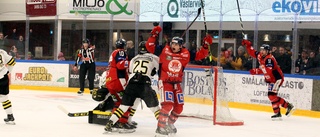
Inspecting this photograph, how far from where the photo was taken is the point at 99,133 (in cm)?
897

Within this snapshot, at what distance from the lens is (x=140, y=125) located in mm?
10133

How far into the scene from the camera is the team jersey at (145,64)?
8.81m

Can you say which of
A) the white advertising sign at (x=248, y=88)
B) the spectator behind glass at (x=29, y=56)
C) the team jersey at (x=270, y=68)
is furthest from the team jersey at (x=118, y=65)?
the spectator behind glass at (x=29, y=56)

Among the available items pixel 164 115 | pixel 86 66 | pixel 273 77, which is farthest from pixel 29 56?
pixel 164 115

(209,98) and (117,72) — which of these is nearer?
(117,72)

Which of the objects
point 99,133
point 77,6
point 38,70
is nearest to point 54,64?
point 38,70

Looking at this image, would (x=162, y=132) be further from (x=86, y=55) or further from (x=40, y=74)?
(x=40, y=74)

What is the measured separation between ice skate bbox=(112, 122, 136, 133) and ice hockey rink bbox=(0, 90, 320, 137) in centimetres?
10

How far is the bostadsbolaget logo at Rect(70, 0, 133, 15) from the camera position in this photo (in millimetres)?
18250

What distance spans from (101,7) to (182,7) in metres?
2.60

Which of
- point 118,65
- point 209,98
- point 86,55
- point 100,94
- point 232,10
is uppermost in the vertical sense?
point 232,10

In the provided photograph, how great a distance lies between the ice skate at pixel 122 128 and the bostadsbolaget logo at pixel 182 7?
773 centimetres

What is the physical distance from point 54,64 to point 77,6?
2.17 meters

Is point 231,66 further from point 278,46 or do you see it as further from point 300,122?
point 300,122
